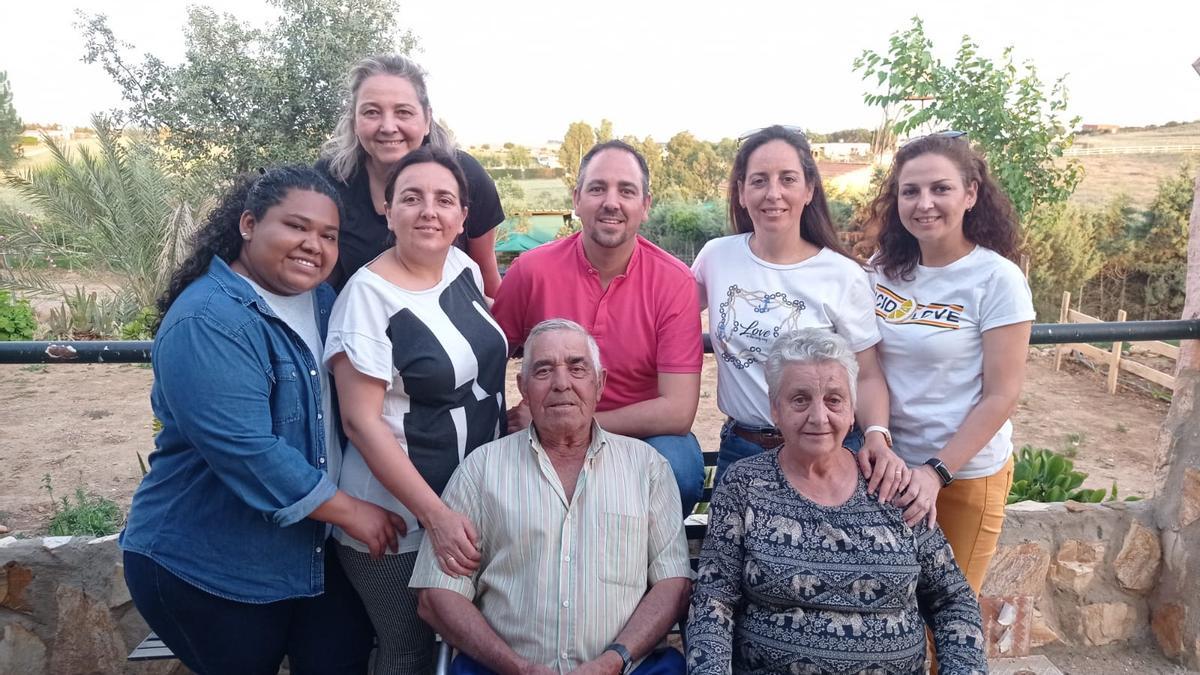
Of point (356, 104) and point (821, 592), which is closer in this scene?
point (821, 592)

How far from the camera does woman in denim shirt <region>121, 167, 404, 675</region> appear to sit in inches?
68.7

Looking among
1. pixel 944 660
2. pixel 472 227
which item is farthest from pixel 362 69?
pixel 944 660

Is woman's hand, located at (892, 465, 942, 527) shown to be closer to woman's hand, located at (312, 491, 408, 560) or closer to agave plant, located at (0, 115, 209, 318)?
woman's hand, located at (312, 491, 408, 560)

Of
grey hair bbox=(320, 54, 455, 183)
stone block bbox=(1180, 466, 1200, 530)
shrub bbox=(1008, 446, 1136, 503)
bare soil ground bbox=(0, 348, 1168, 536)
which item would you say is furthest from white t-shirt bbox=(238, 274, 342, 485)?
bare soil ground bbox=(0, 348, 1168, 536)

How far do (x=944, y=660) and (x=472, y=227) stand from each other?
1.96 metres

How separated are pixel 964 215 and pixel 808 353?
0.78 metres

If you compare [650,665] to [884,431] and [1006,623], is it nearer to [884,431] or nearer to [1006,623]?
[884,431]

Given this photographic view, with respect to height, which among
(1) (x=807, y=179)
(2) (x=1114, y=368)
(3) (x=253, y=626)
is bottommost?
(2) (x=1114, y=368)

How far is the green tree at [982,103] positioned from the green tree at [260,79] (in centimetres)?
905

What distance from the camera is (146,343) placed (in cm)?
235

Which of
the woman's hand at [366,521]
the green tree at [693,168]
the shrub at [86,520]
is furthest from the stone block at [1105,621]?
the green tree at [693,168]

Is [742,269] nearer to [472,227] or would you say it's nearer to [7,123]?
[472,227]

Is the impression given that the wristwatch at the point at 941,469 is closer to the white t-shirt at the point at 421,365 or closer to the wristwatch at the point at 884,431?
the wristwatch at the point at 884,431

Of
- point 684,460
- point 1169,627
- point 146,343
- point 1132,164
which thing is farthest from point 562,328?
point 1132,164
